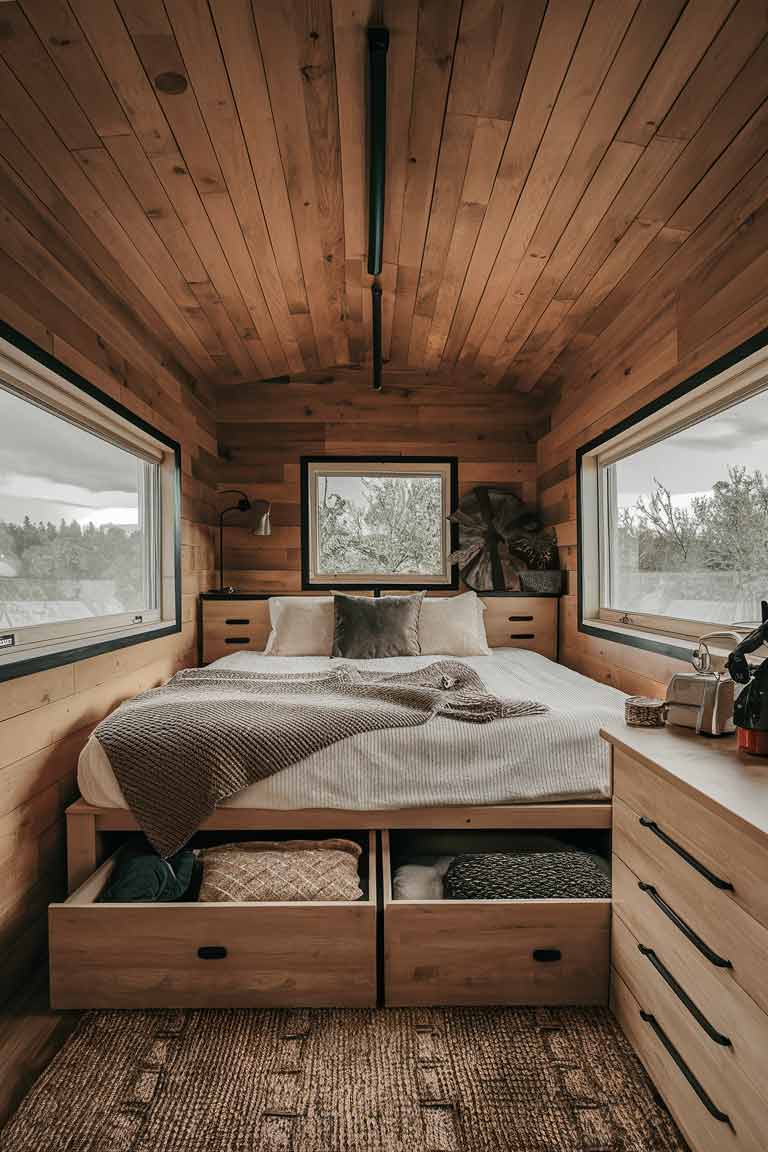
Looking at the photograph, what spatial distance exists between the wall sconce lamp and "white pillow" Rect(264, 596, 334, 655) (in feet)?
1.57

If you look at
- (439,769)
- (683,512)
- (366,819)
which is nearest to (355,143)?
(683,512)

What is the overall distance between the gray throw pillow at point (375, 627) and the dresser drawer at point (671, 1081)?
6.84 ft

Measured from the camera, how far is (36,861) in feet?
6.68

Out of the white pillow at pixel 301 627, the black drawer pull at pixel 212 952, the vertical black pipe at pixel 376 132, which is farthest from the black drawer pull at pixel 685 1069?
the white pillow at pixel 301 627

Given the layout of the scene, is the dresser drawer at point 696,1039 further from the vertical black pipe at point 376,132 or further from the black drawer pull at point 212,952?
the vertical black pipe at point 376,132

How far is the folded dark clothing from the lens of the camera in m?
1.84

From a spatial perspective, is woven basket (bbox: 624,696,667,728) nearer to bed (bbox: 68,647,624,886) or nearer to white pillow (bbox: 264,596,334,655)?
bed (bbox: 68,647,624,886)

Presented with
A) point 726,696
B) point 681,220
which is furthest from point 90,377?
point 726,696

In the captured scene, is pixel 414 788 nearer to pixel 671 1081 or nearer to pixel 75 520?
pixel 671 1081

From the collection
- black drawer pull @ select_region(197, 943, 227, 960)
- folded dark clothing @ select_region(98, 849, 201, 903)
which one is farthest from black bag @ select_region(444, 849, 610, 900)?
folded dark clothing @ select_region(98, 849, 201, 903)

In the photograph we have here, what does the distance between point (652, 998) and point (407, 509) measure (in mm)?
3325

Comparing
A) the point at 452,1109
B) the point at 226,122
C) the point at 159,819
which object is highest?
the point at 226,122

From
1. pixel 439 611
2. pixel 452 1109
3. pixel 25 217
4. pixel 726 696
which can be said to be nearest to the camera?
pixel 452 1109

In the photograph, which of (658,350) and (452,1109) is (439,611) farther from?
(452,1109)
